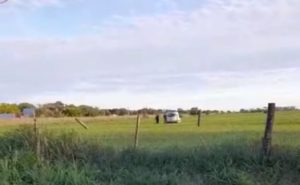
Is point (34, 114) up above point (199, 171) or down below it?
above

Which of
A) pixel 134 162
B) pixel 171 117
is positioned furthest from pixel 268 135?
pixel 171 117

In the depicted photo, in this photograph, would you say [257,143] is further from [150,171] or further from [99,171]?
[99,171]

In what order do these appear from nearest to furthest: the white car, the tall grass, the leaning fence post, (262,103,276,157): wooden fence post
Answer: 1. the tall grass
2. (262,103,276,157): wooden fence post
3. the leaning fence post
4. the white car

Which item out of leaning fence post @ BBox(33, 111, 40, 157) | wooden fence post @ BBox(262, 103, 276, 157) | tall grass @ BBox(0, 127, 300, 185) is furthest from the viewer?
leaning fence post @ BBox(33, 111, 40, 157)

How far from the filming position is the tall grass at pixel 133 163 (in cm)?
1098

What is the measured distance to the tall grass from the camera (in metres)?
11.0

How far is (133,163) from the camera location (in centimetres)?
1225

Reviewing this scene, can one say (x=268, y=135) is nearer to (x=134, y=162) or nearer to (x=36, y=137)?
(x=134, y=162)

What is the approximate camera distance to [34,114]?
1291 centimetres

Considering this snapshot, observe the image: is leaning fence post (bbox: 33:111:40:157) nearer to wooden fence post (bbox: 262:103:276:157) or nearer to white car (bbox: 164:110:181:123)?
wooden fence post (bbox: 262:103:276:157)

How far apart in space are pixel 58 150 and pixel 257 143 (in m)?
4.22

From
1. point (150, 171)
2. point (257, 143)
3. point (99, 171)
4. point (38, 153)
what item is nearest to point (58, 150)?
point (38, 153)

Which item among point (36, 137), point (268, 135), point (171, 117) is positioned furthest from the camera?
point (171, 117)

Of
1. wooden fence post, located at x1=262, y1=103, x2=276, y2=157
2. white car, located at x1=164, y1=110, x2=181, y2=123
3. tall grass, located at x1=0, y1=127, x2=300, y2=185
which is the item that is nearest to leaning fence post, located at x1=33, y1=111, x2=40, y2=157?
tall grass, located at x1=0, y1=127, x2=300, y2=185
